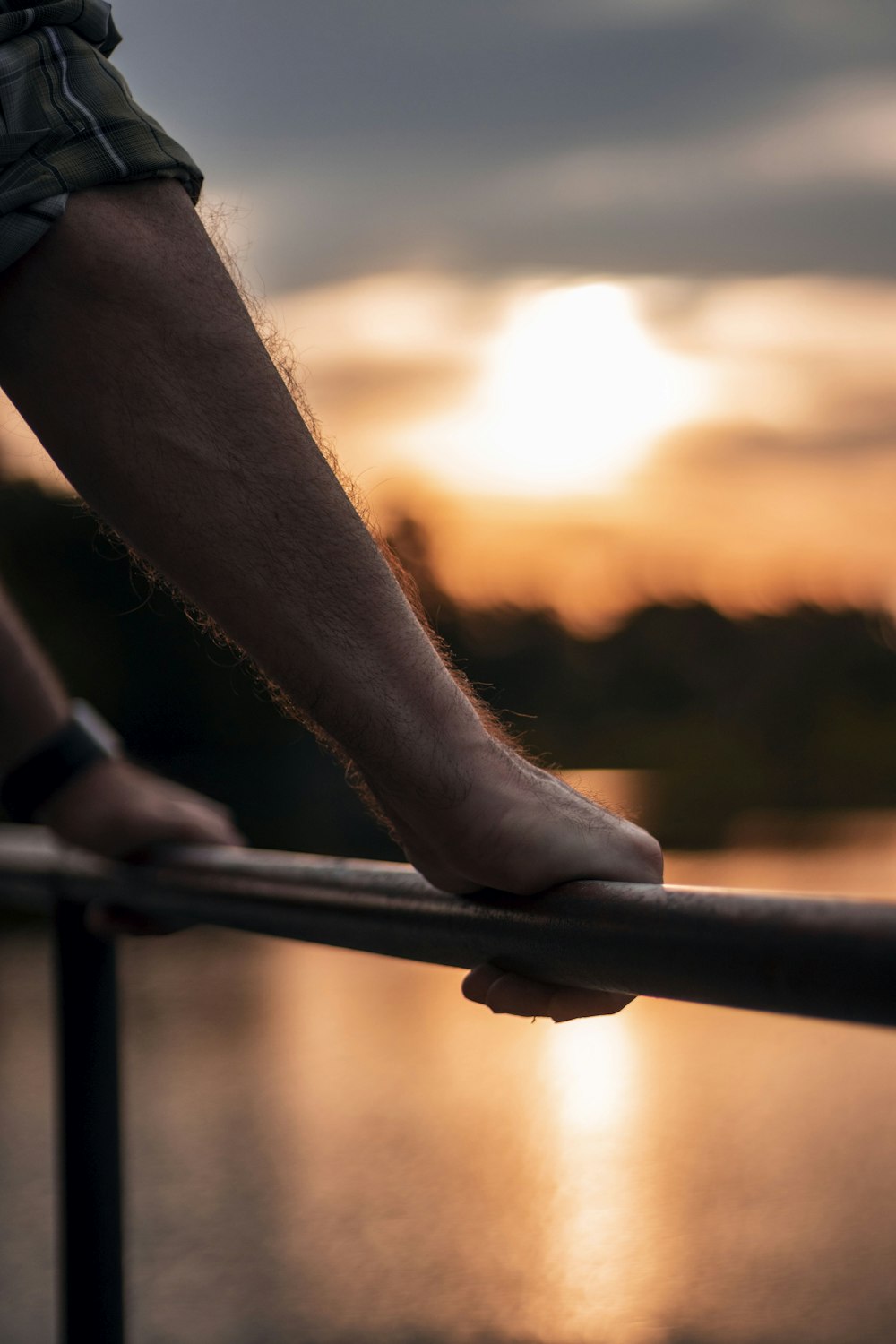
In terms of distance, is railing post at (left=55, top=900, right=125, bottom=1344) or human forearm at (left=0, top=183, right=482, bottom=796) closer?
human forearm at (left=0, top=183, right=482, bottom=796)

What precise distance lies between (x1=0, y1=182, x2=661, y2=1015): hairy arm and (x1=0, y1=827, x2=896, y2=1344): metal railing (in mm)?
32

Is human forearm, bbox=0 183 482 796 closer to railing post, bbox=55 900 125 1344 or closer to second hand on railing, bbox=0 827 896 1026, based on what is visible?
second hand on railing, bbox=0 827 896 1026

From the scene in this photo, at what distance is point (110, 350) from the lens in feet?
1.73

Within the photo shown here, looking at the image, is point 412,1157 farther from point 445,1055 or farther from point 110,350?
point 110,350

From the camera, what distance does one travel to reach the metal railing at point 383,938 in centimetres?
36

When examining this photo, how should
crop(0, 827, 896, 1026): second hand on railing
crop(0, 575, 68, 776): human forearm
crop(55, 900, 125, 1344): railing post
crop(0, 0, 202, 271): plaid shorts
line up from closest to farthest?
crop(0, 827, 896, 1026): second hand on railing < crop(0, 0, 202, 271): plaid shorts < crop(55, 900, 125, 1344): railing post < crop(0, 575, 68, 776): human forearm

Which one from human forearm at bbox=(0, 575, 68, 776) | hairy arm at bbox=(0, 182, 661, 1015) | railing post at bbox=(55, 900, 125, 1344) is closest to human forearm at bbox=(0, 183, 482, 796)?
hairy arm at bbox=(0, 182, 661, 1015)

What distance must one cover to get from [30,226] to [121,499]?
0.11m

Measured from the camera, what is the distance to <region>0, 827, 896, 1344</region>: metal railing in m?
0.36

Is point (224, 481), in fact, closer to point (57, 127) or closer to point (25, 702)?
point (57, 127)

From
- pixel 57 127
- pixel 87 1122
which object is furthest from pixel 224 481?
pixel 87 1122

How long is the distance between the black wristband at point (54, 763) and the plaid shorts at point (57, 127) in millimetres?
566

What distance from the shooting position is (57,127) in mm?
529

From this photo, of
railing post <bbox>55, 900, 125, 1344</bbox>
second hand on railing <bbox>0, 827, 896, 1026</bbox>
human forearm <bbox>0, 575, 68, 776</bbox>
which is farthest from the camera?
human forearm <bbox>0, 575, 68, 776</bbox>
